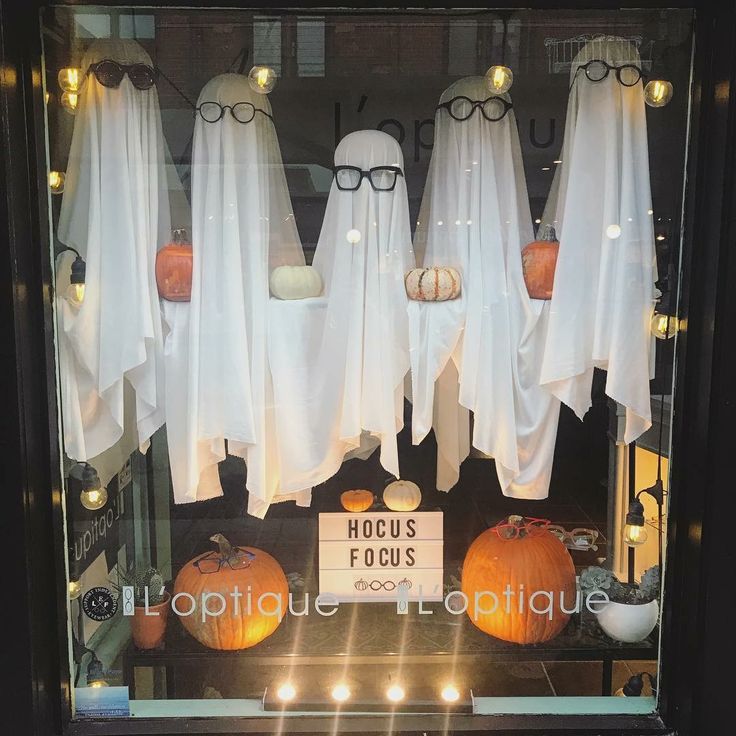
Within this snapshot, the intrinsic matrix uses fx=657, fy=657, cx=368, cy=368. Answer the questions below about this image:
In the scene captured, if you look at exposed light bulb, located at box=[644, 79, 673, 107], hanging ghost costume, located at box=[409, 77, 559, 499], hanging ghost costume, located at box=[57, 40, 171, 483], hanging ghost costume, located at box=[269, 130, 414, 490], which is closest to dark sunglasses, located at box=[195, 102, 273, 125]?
hanging ghost costume, located at box=[57, 40, 171, 483]

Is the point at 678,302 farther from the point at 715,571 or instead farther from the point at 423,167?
the point at 423,167

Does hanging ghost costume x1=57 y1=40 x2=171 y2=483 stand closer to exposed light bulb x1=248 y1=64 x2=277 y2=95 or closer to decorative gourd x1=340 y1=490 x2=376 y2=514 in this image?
exposed light bulb x1=248 y1=64 x2=277 y2=95

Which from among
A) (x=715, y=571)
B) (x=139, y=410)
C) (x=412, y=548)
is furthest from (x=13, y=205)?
(x=715, y=571)

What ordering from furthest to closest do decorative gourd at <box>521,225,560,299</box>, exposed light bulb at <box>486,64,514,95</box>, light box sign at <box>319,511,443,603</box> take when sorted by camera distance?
light box sign at <box>319,511,443,603</box>, decorative gourd at <box>521,225,560,299</box>, exposed light bulb at <box>486,64,514,95</box>

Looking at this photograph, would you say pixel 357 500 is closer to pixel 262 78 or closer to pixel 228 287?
pixel 228 287

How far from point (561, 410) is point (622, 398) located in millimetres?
212

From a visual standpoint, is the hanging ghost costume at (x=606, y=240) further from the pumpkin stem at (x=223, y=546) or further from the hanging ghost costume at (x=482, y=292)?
the pumpkin stem at (x=223, y=546)

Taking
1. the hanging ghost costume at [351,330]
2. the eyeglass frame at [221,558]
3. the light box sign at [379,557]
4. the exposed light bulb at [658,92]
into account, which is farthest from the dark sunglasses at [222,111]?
the eyeglass frame at [221,558]

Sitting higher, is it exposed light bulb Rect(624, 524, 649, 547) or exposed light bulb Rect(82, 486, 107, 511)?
exposed light bulb Rect(82, 486, 107, 511)

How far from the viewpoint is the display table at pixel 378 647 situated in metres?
2.14

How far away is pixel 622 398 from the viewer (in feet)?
6.63

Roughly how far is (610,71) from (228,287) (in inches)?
51.7

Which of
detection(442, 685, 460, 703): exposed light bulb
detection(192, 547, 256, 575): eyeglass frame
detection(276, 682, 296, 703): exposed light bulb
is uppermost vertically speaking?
detection(192, 547, 256, 575): eyeglass frame

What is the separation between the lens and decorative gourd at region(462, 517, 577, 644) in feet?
7.11
